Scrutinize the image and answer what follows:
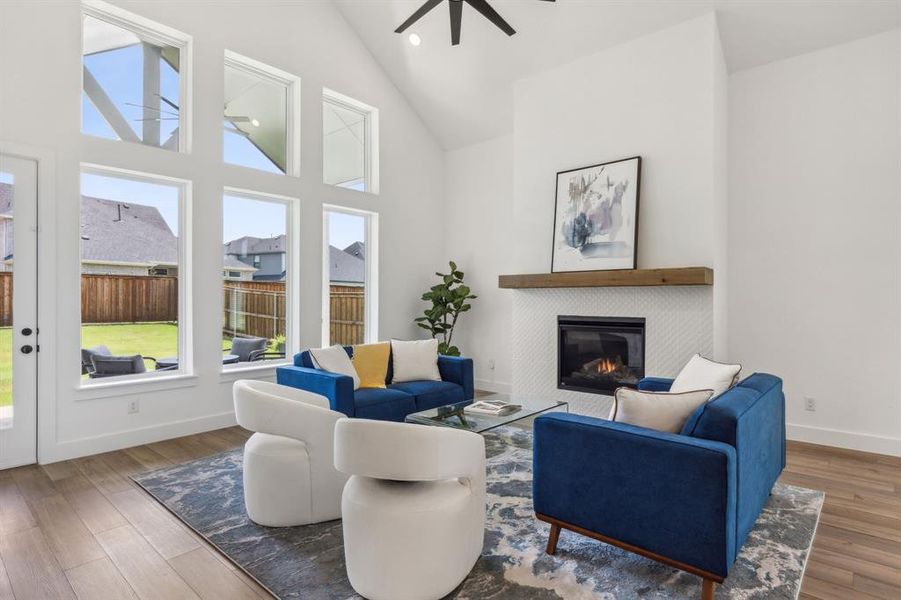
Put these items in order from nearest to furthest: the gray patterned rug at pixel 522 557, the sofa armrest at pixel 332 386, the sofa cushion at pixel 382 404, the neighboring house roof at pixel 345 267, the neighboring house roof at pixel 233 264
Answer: the gray patterned rug at pixel 522 557 → the sofa armrest at pixel 332 386 → the sofa cushion at pixel 382 404 → the neighboring house roof at pixel 233 264 → the neighboring house roof at pixel 345 267

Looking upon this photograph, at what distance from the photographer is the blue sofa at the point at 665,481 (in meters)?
1.86

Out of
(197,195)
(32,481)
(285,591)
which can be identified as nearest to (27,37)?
(197,195)

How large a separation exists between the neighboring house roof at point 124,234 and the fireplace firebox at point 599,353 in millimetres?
3790

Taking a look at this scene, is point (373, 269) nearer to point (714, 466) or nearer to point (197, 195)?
point (197, 195)

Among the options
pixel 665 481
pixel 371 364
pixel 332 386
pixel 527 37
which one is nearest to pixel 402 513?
pixel 665 481

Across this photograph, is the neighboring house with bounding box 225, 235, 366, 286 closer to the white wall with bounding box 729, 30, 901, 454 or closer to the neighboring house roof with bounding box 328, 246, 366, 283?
the neighboring house roof with bounding box 328, 246, 366, 283

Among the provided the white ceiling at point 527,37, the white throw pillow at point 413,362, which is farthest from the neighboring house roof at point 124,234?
the white ceiling at point 527,37

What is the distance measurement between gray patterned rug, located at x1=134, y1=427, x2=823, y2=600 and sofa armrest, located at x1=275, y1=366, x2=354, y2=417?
0.84m

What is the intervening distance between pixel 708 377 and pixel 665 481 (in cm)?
111

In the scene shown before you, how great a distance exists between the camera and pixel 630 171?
14.8 ft

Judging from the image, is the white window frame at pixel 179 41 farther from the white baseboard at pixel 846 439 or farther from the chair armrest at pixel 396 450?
the white baseboard at pixel 846 439

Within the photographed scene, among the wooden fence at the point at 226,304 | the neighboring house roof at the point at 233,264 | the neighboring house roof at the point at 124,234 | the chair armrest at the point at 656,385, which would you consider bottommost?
the chair armrest at the point at 656,385

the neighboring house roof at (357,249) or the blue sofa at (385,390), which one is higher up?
the neighboring house roof at (357,249)

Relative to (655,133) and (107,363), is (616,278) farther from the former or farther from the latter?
(107,363)
